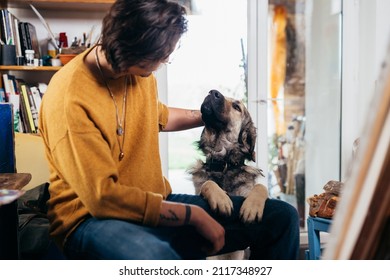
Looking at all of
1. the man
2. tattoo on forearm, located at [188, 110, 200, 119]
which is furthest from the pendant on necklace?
tattoo on forearm, located at [188, 110, 200, 119]

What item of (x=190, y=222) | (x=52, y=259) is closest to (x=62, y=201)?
(x=52, y=259)

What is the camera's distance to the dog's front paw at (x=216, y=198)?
103 centimetres

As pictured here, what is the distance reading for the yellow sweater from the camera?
0.85 meters

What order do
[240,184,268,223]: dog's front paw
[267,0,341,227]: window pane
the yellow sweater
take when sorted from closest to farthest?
the yellow sweater < [240,184,268,223]: dog's front paw < [267,0,341,227]: window pane

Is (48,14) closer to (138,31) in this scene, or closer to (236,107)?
(138,31)

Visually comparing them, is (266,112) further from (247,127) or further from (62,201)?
(62,201)

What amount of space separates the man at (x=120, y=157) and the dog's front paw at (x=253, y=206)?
0.05 metres

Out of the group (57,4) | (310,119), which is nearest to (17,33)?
(57,4)

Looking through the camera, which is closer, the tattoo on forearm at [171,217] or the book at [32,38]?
the tattoo on forearm at [171,217]

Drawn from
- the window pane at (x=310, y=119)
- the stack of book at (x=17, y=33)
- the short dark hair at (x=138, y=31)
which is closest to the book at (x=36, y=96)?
the stack of book at (x=17, y=33)

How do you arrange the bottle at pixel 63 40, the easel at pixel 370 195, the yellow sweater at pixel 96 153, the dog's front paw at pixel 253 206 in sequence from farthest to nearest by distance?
the bottle at pixel 63 40 → the dog's front paw at pixel 253 206 → the yellow sweater at pixel 96 153 → the easel at pixel 370 195

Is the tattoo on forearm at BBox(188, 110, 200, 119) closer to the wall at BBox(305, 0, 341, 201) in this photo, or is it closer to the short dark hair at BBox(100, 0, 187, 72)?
the short dark hair at BBox(100, 0, 187, 72)

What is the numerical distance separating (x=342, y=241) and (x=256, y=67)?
0.68 meters

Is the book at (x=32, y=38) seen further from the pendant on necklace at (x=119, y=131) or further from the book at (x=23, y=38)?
the pendant on necklace at (x=119, y=131)
